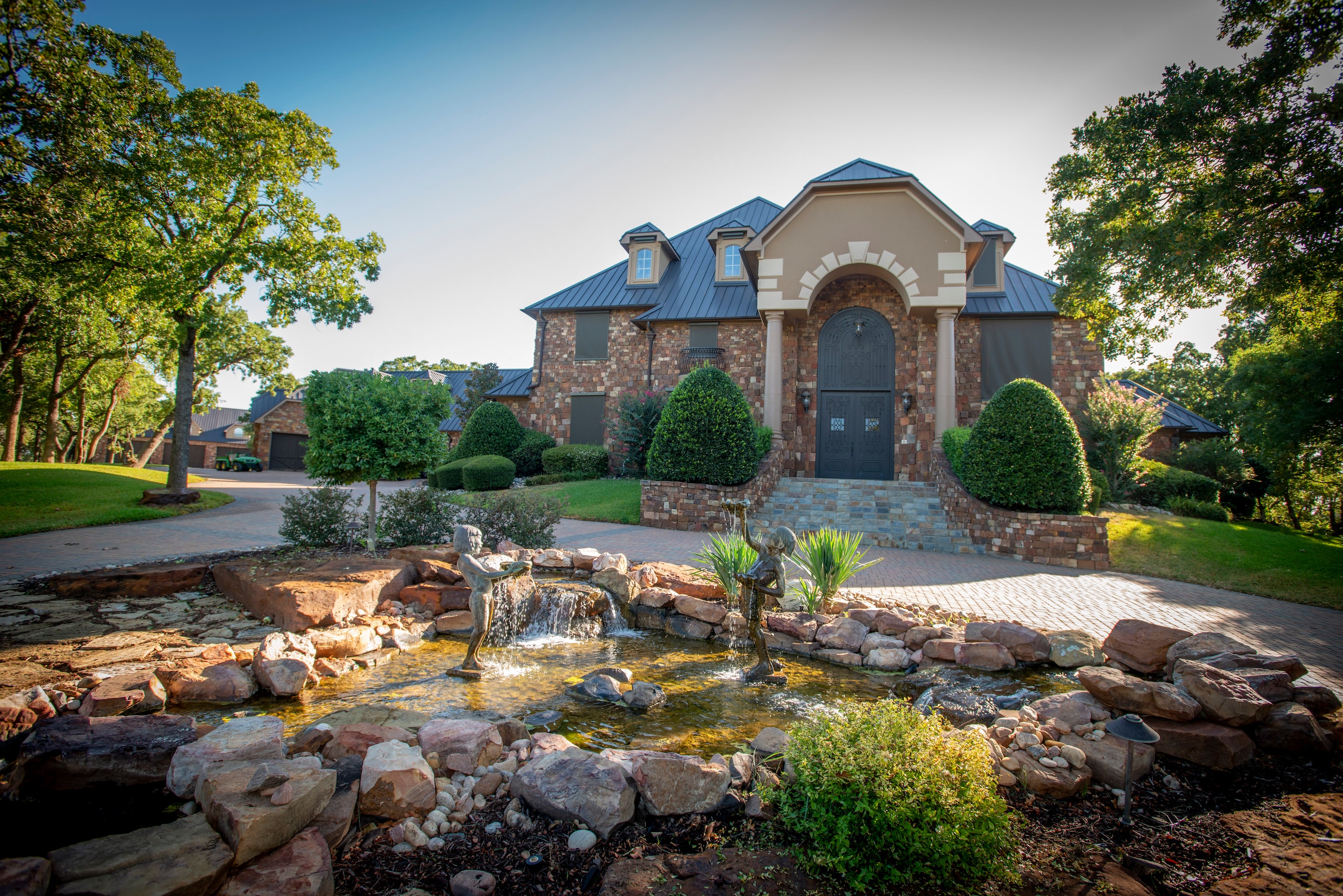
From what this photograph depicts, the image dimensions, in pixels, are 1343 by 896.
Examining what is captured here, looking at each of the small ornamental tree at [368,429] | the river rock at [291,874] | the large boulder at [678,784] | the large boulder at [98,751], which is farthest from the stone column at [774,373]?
the river rock at [291,874]

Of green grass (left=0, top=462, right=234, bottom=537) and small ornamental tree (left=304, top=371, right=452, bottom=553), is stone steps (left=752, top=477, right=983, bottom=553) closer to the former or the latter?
small ornamental tree (left=304, top=371, right=452, bottom=553)

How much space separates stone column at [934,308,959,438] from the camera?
1487 centimetres

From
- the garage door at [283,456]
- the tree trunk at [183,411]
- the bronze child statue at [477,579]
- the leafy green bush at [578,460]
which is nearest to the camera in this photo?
the bronze child statue at [477,579]

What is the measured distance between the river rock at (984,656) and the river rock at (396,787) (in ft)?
16.0

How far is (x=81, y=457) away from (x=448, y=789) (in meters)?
38.0

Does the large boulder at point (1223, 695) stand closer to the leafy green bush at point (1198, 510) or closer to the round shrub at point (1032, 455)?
the round shrub at point (1032, 455)

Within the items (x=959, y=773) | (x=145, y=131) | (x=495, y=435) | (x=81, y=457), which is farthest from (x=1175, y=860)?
(x=81, y=457)

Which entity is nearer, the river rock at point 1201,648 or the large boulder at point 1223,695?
the large boulder at point 1223,695

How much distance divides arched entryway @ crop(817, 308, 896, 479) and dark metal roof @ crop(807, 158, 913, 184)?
3.59m

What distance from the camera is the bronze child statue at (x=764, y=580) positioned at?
5.27m

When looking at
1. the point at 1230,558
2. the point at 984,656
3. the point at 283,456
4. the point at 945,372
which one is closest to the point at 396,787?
the point at 984,656

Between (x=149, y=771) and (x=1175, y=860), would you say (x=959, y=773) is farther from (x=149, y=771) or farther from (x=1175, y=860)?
(x=149, y=771)

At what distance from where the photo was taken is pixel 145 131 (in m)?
11.9

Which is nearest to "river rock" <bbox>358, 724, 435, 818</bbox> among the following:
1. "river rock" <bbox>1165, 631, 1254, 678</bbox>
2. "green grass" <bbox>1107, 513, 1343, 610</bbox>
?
"river rock" <bbox>1165, 631, 1254, 678</bbox>
